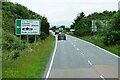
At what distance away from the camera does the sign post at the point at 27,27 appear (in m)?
39.5

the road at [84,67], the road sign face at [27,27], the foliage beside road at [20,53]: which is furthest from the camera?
the road sign face at [27,27]

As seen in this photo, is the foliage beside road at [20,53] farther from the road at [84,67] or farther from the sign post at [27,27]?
the sign post at [27,27]

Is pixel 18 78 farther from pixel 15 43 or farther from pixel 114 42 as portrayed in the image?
pixel 114 42

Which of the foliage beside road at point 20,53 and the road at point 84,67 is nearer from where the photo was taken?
the road at point 84,67

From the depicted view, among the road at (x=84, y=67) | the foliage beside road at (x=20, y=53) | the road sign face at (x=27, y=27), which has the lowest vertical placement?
the road at (x=84, y=67)

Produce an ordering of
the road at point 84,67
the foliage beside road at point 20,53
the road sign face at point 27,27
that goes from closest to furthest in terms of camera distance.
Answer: the road at point 84,67 → the foliage beside road at point 20,53 → the road sign face at point 27,27

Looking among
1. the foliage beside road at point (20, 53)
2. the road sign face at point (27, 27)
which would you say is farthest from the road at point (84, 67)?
the road sign face at point (27, 27)

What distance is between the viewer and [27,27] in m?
40.0

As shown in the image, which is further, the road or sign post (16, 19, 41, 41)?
sign post (16, 19, 41, 41)

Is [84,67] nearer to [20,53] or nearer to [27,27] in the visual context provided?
[20,53]

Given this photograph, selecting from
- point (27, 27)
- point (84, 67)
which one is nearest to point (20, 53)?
point (84, 67)

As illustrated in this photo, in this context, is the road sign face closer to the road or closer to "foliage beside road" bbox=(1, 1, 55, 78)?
"foliage beside road" bbox=(1, 1, 55, 78)

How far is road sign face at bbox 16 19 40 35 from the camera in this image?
130ft

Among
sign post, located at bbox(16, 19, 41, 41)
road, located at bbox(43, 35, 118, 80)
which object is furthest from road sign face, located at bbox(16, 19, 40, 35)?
road, located at bbox(43, 35, 118, 80)
